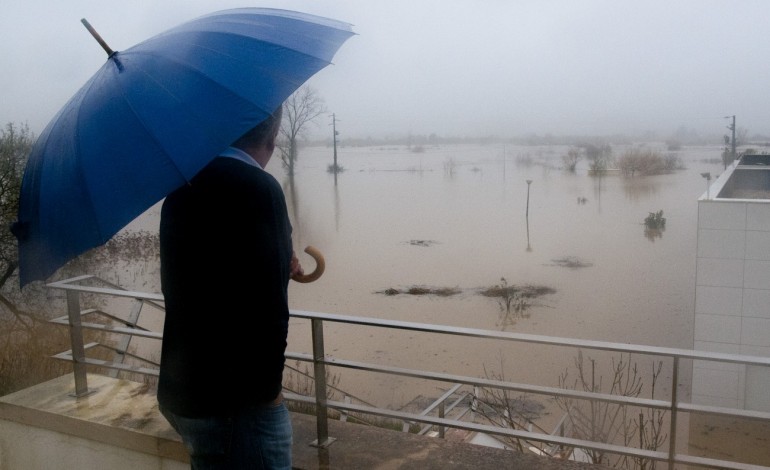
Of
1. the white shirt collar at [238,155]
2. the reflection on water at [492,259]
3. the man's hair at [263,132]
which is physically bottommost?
the reflection on water at [492,259]

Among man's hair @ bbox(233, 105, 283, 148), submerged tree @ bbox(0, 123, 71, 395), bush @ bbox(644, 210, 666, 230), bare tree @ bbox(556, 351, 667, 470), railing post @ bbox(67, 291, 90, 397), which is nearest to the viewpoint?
man's hair @ bbox(233, 105, 283, 148)

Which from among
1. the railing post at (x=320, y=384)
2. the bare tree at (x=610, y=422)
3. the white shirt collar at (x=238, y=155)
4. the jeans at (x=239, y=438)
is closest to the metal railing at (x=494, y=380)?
the railing post at (x=320, y=384)

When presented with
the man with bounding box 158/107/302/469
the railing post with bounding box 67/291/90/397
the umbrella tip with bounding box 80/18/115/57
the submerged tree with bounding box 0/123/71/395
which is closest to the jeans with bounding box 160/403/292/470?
the man with bounding box 158/107/302/469

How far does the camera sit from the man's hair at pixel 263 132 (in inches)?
40.7

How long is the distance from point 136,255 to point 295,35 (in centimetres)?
813

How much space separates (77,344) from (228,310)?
1672 mm

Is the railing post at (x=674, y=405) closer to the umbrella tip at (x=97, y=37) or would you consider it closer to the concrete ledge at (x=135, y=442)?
the concrete ledge at (x=135, y=442)

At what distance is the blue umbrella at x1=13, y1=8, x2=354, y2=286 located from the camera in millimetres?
961

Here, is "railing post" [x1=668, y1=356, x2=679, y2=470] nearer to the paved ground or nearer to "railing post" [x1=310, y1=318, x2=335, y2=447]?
the paved ground

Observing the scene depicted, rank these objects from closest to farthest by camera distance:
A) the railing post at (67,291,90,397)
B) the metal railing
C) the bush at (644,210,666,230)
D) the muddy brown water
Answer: the metal railing → the railing post at (67,291,90,397) → the muddy brown water → the bush at (644,210,666,230)

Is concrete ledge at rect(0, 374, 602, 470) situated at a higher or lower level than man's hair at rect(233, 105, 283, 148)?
lower

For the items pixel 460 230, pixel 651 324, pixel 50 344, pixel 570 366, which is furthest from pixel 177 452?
pixel 460 230

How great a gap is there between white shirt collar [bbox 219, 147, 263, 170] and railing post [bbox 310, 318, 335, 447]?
0.89m

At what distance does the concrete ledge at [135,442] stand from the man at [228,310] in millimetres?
896
